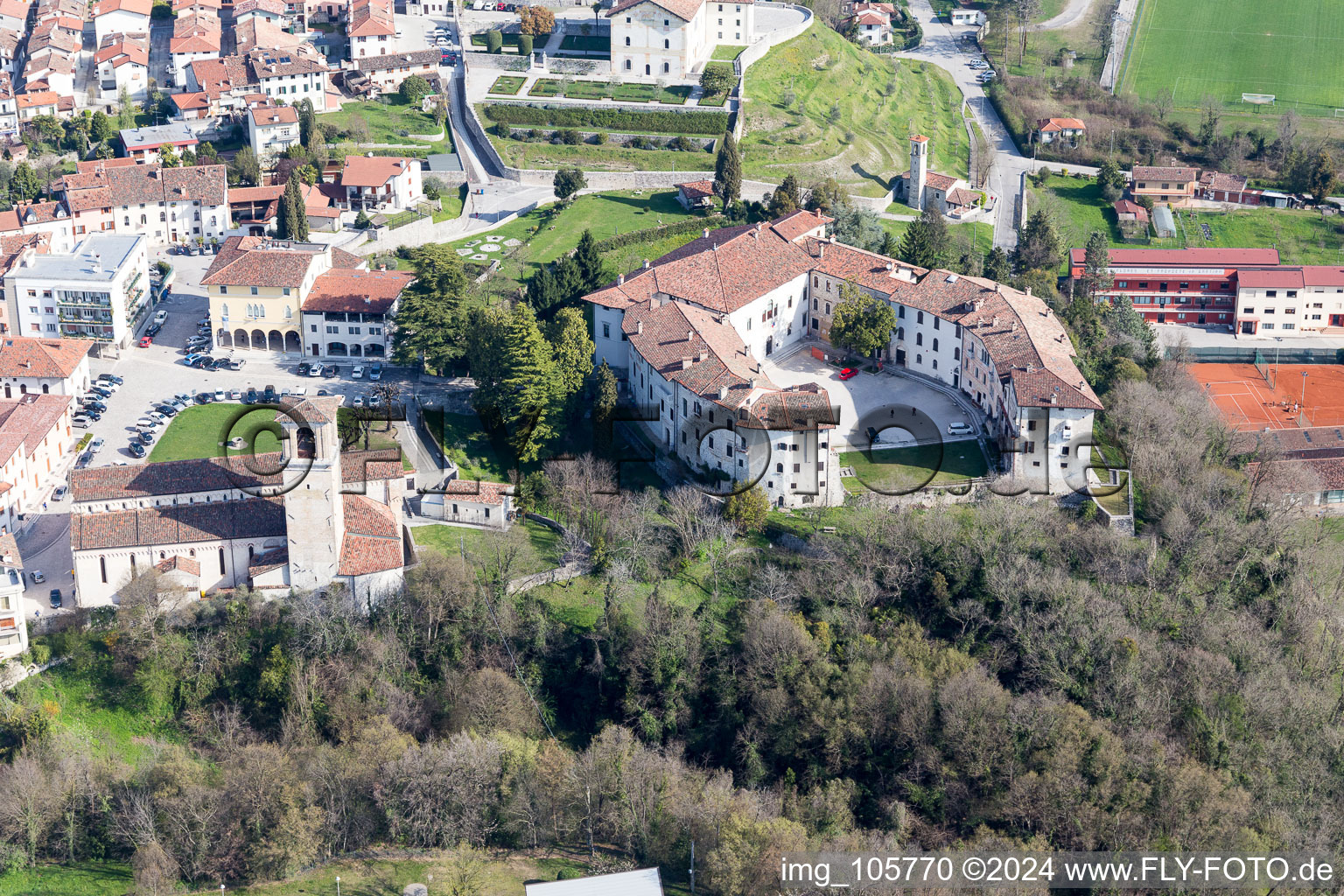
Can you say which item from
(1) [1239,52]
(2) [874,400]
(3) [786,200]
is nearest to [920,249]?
(3) [786,200]

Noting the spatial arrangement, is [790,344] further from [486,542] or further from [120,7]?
[120,7]

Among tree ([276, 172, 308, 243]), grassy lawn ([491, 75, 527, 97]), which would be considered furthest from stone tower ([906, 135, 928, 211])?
tree ([276, 172, 308, 243])

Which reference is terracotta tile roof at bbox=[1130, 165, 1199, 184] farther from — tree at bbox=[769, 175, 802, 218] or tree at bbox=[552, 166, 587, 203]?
tree at bbox=[552, 166, 587, 203]

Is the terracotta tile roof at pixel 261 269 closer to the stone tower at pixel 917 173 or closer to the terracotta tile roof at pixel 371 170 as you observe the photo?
the terracotta tile roof at pixel 371 170

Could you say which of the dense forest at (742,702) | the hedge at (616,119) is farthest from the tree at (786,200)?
the dense forest at (742,702)

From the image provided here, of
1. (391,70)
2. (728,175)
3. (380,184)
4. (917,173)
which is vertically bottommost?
(917,173)

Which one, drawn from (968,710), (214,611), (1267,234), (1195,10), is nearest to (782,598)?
(968,710)

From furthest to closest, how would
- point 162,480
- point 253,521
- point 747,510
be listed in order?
point 747,510 → point 162,480 → point 253,521
